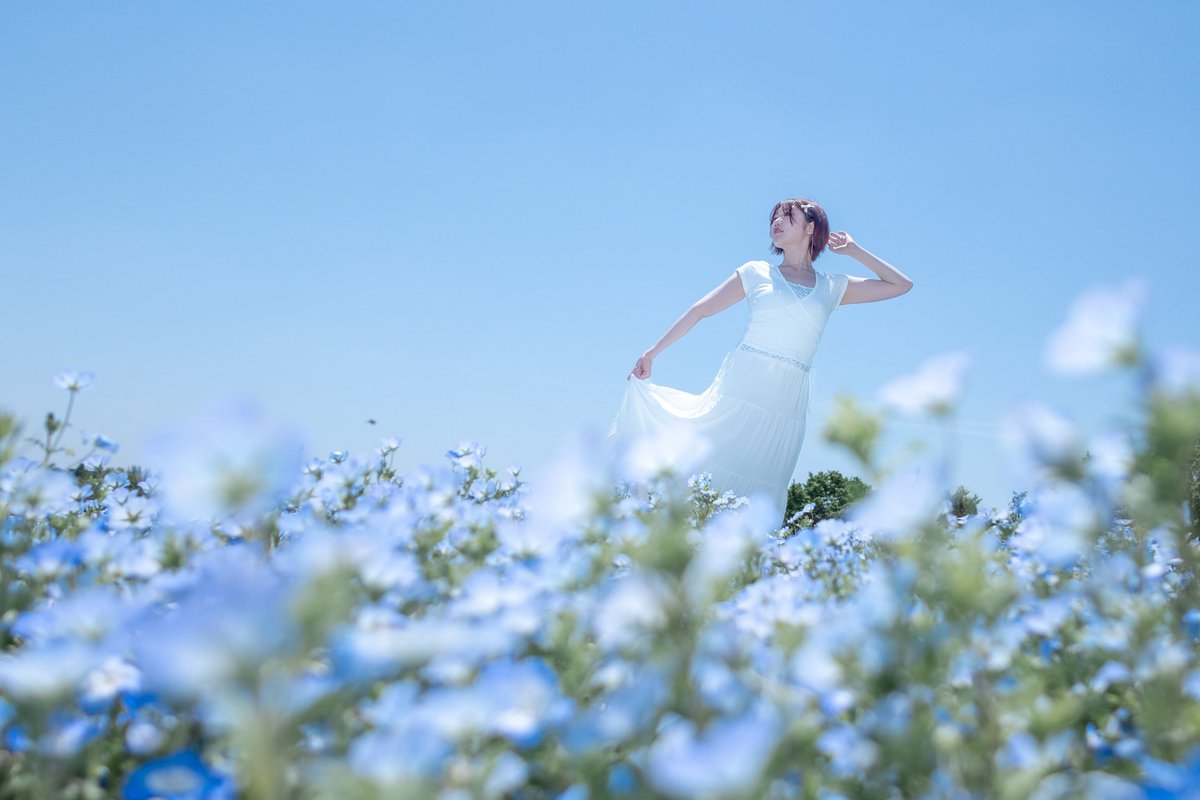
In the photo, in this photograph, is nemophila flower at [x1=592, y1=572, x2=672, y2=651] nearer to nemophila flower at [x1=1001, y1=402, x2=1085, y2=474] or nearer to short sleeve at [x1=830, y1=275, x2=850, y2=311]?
nemophila flower at [x1=1001, y1=402, x2=1085, y2=474]

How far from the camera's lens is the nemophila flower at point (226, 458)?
1.05 meters

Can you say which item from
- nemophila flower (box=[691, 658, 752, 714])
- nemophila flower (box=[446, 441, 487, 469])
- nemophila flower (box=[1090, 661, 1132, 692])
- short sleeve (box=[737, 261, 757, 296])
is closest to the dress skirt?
short sleeve (box=[737, 261, 757, 296])

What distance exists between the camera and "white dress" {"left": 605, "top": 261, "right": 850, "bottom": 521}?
25.8 ft

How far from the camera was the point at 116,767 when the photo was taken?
1.53m

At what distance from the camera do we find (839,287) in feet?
26.6

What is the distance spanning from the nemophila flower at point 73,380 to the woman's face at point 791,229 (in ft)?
21.5

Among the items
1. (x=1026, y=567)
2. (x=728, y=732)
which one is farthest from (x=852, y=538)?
(x=728, y=732)

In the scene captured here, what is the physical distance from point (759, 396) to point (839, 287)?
4.39 ft

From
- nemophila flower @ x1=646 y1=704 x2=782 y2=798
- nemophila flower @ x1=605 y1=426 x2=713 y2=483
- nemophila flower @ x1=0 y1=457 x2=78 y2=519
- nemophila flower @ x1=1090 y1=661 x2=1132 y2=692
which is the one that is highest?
nemophila flower @ x1=0 y1=457 x2=78 y2=519

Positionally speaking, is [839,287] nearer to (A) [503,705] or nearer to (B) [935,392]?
(B) [935,392]

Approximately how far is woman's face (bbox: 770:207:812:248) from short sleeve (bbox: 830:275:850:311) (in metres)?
0.54

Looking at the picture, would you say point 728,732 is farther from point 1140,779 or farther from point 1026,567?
point 1026,567

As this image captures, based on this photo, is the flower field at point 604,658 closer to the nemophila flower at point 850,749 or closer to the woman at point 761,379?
the nemophila flower at point 850,749

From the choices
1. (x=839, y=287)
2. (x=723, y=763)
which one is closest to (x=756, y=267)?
(x=839, y=287)
